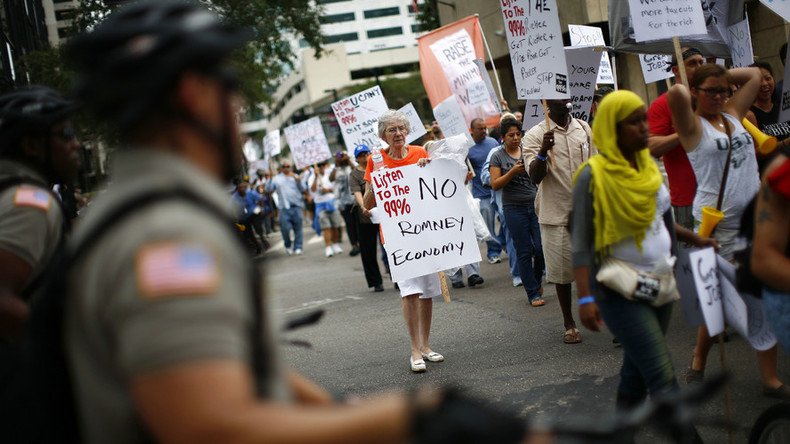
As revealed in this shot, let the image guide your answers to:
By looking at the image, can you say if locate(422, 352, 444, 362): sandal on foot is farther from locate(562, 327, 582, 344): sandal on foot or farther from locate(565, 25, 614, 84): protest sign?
locate(565, 25, 614, 84): protest sign

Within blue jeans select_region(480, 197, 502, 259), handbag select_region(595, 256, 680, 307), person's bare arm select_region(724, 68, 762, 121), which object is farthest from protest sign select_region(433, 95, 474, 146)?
handbag select_region(595, 256, 680, 307)

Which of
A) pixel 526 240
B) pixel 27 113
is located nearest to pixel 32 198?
pixel 27 113

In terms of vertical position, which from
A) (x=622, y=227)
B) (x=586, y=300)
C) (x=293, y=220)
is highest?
(x=622, y=227)

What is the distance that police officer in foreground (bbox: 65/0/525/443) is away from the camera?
4.57ft

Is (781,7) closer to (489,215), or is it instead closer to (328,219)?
(489,215)

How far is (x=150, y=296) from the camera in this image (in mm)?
1390

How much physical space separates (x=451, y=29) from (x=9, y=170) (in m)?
11.8

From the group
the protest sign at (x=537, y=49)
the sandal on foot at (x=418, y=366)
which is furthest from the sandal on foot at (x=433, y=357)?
the protest sign at (x=537, y=49)

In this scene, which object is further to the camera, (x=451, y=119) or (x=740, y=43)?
(x=451, y=119)

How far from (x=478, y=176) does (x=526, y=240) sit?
13.0 ft

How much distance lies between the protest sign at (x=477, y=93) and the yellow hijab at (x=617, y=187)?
9.04 metres

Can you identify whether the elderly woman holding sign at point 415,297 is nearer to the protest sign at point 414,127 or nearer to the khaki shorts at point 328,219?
the protest sign at point 414,127

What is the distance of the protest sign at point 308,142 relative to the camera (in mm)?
19703

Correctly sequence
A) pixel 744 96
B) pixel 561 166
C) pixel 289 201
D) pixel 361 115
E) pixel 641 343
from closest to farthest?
pixel 641 343
pixel 744 96
pixel 561 166
pixel 361 115
pixel 289 201
